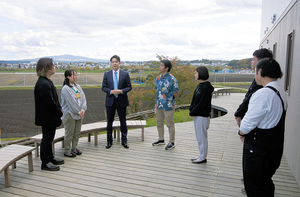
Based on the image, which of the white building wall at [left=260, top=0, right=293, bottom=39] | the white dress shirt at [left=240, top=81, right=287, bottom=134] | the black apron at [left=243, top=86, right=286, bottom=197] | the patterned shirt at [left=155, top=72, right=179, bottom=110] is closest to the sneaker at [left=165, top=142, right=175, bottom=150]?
the patterned shirt at [left=155, top=72, right=179, bottom=110]

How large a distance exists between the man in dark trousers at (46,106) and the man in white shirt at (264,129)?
2777 mm

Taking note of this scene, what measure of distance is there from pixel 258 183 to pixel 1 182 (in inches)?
134

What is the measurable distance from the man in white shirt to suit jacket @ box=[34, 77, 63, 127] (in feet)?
9.04

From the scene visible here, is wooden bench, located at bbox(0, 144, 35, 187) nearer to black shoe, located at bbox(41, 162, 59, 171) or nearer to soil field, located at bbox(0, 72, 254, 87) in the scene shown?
black shoe, located at bbox(41, 162, 59, 171)

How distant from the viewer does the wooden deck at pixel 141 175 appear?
3.07 metres

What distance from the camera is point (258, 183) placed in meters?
2.36

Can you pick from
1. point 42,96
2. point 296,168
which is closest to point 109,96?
point 42,96

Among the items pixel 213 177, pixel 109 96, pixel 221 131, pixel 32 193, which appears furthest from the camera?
pixel 221 131

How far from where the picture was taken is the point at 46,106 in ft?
11.6

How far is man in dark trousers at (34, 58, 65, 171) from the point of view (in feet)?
11.4

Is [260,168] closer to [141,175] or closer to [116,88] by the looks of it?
[141,175]

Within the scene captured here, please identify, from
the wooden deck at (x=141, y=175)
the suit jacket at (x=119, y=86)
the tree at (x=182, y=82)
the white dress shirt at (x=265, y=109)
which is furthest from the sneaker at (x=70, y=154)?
the tree at (x=182, y=82)

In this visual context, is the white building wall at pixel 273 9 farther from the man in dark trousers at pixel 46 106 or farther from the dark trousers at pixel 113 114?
the man in dark trousers at pixel 46 106

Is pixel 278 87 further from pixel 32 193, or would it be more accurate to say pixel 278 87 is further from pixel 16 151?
pixel 16 151
